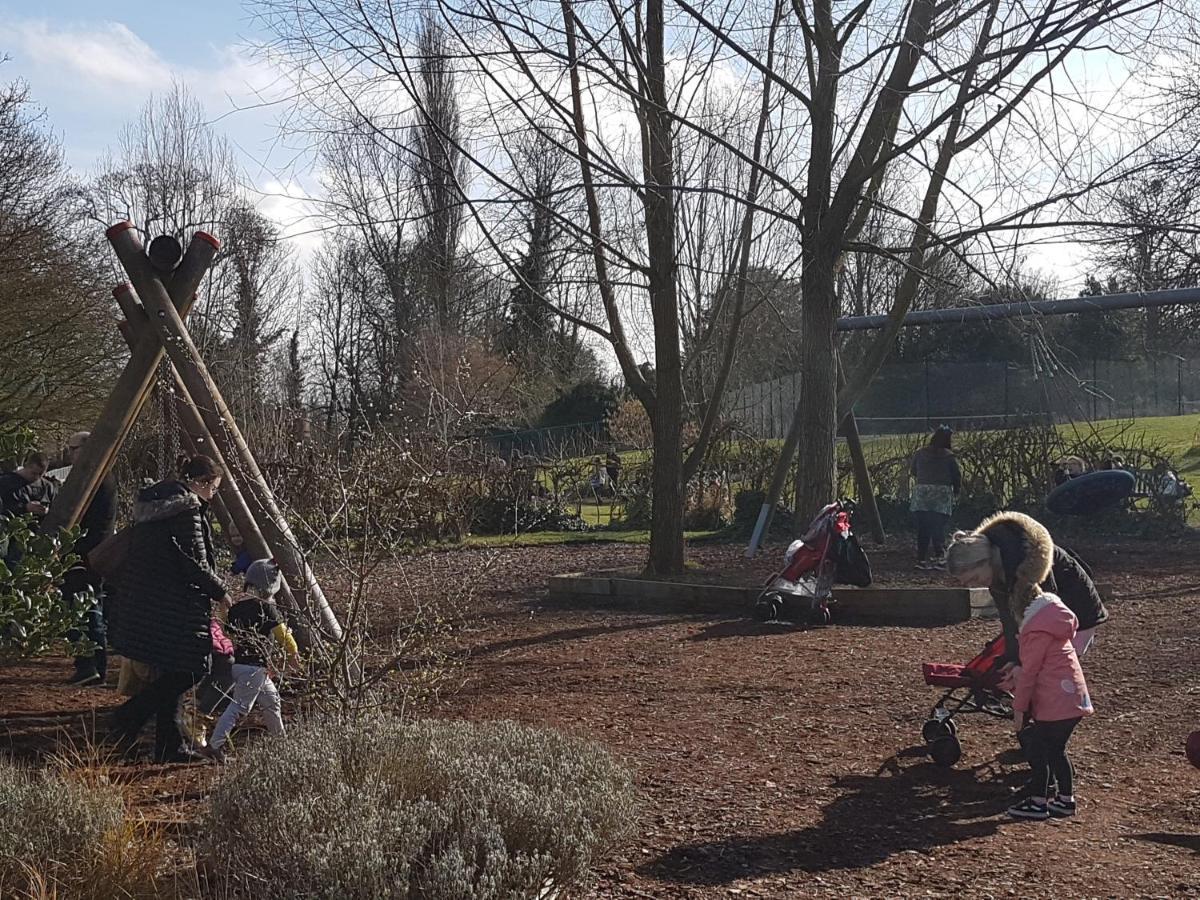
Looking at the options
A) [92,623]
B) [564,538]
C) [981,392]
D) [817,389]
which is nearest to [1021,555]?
[92,623]

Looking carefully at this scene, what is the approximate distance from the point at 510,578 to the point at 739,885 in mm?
10387

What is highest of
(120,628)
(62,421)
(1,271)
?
(1,271)

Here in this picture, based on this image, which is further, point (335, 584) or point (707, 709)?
point (335, 584)

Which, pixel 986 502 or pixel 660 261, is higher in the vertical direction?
pixel 660 261

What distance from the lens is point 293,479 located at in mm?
15172

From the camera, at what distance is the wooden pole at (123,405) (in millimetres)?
7488

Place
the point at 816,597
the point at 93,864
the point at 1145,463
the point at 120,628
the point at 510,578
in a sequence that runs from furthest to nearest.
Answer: the point at 1145,463 < the point at 510,578 < the point at 816,597 < the point at 120,628 < the point at 93,864

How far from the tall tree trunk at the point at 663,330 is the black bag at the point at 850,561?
2.68 m

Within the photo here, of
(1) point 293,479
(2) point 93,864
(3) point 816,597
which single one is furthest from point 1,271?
(2) point 93,864

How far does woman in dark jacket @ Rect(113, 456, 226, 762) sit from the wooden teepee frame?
0.83 metres

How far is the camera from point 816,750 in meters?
6.25

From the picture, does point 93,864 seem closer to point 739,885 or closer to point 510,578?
point 739,885

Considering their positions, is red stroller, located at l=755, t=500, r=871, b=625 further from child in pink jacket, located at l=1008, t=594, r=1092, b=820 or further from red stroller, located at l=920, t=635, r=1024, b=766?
child in pink jacket, located at l=1008, t=594, r=1092, b=820

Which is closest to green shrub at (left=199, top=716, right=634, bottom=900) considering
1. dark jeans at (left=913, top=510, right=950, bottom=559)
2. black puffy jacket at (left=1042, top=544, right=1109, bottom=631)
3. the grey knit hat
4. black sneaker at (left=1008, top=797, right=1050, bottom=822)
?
the grey knit hat
